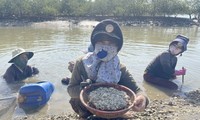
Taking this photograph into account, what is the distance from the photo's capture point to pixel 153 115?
217 inches

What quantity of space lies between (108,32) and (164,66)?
4.38 meters

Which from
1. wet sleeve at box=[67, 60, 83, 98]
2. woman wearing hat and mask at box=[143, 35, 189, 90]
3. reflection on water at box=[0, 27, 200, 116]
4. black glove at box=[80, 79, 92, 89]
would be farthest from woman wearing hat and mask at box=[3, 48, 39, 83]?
black glove at box=[80, 79, 92, 89]

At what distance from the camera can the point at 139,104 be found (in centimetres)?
385

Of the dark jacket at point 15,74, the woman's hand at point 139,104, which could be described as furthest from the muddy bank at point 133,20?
the woman's hand at point 139,104

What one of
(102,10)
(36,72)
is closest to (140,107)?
(36,72)

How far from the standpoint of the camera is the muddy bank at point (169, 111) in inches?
213

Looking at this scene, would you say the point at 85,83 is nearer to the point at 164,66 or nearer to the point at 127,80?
the point at 127,80

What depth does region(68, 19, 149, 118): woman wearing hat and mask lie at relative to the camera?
394 centimetres

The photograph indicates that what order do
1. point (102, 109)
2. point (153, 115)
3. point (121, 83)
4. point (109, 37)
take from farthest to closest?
1. point (153, 115)
2. point (121, 83)
3. point (109, 37)
4. point (102, 109)

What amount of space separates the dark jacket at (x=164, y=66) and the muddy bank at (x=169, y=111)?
1122mm

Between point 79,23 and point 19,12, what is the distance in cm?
662

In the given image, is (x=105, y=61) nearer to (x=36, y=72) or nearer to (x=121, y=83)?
(x=121, y=83)

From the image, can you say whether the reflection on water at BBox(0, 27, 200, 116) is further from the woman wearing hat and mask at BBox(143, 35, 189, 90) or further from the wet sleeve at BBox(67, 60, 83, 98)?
the wet sleeve at BBox(67, 60, 83, 98)

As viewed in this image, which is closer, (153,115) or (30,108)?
(153,115)
